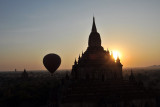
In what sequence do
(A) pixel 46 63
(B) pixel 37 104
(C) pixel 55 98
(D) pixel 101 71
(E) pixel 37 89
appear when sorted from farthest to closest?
1. (E) pixel 37 89
2. (A) pixel 46 63
3. (B) pixel 37 104
4. (D) pixel 101 71
5. (C) pixel 55 98

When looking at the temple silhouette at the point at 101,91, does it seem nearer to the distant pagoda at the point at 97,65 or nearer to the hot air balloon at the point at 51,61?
the distant pagoda at the point at 97,65

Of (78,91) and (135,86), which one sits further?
(135,86)

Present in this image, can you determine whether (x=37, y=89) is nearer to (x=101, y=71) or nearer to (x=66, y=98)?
(x=101, y=71)

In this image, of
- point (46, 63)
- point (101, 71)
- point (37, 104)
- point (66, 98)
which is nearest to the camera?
point (66, 98)

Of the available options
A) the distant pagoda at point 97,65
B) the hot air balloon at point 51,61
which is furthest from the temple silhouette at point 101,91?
the hot air balloon at point 51,61

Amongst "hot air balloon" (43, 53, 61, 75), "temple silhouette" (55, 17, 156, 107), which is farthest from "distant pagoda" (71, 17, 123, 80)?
"hot air balloon" (43, 53, 61, 75)

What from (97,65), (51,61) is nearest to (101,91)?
(97,65)

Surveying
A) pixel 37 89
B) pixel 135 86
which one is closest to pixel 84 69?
pixel 135 86

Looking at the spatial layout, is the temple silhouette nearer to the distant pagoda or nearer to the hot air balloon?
the distant pagoda

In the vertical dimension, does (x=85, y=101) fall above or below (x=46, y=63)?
below
